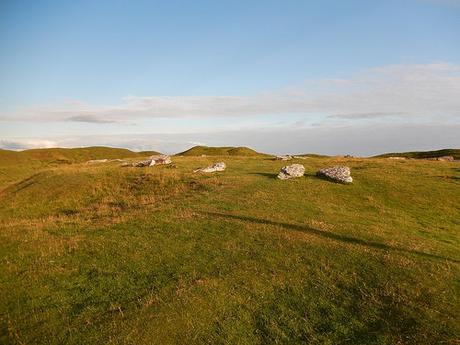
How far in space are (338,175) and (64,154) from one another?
138 m

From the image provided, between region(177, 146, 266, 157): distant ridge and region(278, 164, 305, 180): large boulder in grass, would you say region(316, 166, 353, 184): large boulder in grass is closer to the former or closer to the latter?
region(278, 164, 305, 180): large boulder in grass

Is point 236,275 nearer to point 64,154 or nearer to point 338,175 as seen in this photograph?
point 338,175

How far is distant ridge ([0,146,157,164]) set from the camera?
136 m

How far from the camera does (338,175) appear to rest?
4209 cm

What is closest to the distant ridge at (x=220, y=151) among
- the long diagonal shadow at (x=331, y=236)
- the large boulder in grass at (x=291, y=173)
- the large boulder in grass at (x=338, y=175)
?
the large boulder in grass at (x=291, y=173)

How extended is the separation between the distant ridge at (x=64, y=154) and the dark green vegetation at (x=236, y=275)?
386 ft

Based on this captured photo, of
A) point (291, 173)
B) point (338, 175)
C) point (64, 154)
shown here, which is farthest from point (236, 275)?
point (64, 154)

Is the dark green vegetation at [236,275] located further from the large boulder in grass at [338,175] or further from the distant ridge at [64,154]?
the distant ridge at [64,154]

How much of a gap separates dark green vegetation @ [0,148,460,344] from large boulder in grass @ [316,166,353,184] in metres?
7.95

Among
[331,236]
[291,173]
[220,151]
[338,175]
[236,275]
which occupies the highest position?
[220,151]

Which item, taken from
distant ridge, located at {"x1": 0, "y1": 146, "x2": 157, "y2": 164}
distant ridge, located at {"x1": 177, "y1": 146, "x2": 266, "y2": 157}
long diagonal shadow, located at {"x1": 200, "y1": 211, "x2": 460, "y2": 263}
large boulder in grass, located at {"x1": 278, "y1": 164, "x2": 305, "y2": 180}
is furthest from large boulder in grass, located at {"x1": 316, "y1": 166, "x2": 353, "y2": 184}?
distant ridge, located at {"x1": 0, "y1": 146, "x2": 157, "y2": 164}

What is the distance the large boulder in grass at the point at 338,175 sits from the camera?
41406 millimetres

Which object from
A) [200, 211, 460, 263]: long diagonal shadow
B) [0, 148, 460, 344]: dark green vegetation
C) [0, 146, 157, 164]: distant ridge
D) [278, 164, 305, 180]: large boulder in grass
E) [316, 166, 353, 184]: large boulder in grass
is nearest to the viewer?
[0, 148, 460, 344]: dark green vegetation

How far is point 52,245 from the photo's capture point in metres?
21.6
